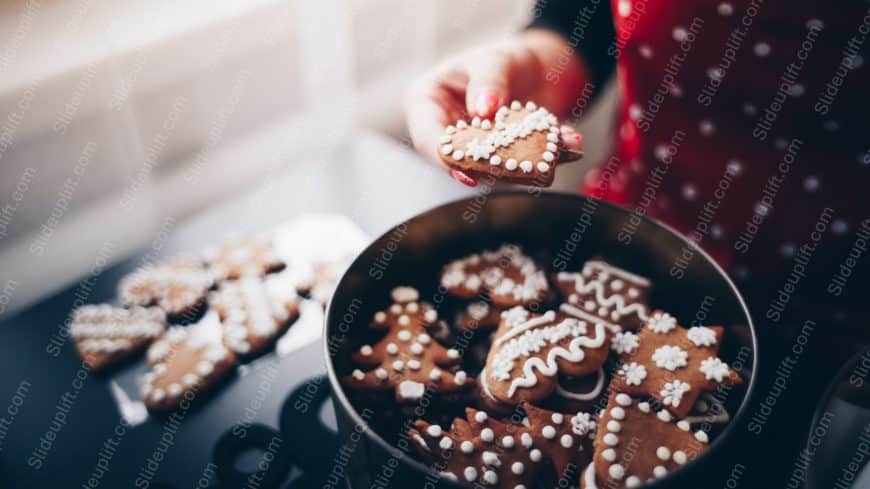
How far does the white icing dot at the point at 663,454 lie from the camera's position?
0.63 metres

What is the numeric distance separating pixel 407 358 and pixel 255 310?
21 cm

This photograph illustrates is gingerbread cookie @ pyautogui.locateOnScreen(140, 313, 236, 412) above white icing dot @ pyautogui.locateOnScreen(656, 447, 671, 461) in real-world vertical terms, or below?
below

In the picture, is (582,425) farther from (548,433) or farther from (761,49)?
(761,49)

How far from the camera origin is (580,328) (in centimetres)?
73

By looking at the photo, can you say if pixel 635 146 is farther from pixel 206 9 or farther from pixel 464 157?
pixel 206 9

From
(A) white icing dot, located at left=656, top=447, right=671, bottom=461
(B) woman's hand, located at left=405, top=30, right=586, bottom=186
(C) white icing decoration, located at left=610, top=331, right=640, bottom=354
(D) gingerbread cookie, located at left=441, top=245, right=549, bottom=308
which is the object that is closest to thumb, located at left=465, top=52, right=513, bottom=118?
(B) woman's hand, located at left=405, top=30, right=586, bottom=186

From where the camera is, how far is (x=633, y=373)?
703 millimetres

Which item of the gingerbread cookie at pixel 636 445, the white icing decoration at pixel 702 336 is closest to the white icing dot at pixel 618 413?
the gingerbread cookie at pixel 636 445

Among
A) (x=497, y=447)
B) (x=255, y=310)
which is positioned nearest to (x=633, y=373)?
(x=497, y=447)

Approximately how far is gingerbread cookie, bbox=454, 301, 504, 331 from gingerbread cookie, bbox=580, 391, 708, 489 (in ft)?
0.59

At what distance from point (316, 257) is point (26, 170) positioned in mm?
1090

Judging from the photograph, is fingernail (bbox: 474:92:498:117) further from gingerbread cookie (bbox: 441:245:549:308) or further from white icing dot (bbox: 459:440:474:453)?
white icing dot (bbox: 459:440:474:453)

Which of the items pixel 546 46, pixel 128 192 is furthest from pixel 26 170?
pixel 546 46

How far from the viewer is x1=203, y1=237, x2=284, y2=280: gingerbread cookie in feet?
3.04
